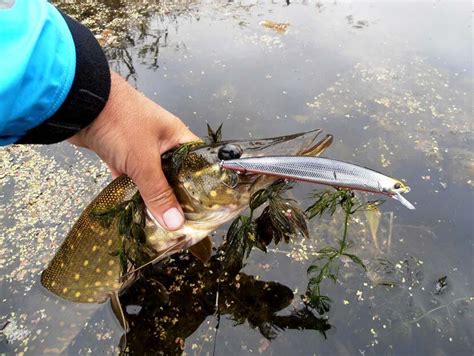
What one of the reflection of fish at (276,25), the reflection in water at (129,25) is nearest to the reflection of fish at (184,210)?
the reflection in water at (129,25)

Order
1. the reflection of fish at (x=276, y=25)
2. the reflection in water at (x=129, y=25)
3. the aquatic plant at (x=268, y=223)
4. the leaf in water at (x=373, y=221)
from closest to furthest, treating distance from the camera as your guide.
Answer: the aquatic plant at (x=268, y=223)
the leaf in water at (x=373, y=221)
the reflection in water at (x=129, y=25)
the reflection of fish at (x=276, y=25)

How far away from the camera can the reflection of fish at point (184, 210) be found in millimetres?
1479

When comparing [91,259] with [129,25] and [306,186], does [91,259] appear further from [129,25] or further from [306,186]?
[129,25]

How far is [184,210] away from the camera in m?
1.72

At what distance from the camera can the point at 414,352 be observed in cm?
169

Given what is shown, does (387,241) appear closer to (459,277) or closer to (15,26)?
(459,277)

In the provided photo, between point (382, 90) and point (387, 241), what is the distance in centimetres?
138

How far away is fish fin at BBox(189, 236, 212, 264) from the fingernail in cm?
31

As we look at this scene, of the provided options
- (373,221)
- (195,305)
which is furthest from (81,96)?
(373,221)

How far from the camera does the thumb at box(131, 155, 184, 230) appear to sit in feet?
4.91

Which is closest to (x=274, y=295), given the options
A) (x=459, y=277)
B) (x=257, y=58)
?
(x=459, y=277)

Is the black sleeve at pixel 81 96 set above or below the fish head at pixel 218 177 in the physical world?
above

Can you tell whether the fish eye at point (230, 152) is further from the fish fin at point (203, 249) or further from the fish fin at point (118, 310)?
the fish fin at point (118, 310)

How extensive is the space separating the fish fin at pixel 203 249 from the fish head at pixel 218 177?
0.93 ft
